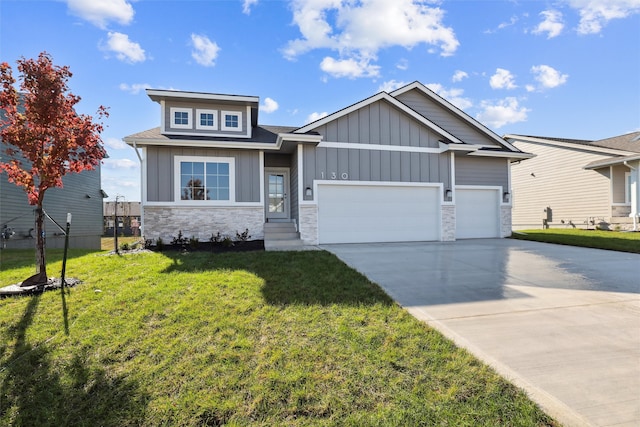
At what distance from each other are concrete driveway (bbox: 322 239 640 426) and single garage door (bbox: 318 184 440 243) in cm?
312

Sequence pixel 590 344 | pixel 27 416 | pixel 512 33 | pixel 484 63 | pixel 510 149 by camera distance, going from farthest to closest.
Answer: pixel 510 149
pixel 484 63
pixel 512 33
pixel 590 344
pixel 27 416

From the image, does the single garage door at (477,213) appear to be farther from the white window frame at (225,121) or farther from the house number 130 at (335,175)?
the white window frame at (225,121)

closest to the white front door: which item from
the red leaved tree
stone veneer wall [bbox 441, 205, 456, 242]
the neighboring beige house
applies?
stone veneer wall [bbox 441, 205, 456, 242]

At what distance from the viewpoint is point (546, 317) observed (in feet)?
12.0

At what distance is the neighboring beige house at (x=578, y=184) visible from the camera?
568 inches

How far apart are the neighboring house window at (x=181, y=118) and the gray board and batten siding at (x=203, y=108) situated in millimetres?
84

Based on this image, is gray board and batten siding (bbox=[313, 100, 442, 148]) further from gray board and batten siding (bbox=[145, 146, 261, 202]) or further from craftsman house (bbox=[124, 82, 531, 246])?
gray board and batten siding (bbox=[145, 146, 261, 202])

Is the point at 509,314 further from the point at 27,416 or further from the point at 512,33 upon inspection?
the point at 512,33

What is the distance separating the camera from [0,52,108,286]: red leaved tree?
4.93 meters

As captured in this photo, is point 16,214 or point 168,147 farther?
point 16,214

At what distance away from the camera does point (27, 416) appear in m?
2.21

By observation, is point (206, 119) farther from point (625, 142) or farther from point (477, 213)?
point (625, 142)

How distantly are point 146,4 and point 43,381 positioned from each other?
25.6 feet

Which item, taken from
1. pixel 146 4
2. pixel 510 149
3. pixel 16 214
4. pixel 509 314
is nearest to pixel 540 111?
pixel 510 149
